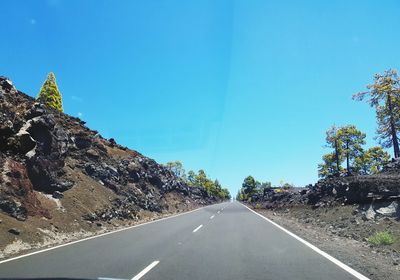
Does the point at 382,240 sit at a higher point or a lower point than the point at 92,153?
lower

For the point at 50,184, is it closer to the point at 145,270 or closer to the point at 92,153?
the point at 92,153

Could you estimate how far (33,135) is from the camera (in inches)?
900

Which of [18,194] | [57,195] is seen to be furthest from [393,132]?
[18,194]

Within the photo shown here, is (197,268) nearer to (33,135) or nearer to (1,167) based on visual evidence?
(1,167)

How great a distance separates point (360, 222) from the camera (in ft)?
62.2

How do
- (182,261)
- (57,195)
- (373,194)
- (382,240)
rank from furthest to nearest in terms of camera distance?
(57,195) → (373,194) → (382,240) → (182,261)

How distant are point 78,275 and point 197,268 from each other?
8.78ft

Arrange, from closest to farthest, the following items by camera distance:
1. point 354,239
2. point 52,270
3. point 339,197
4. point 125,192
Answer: point 52,270 → point 354,239 → point 339,197 → point 125,192

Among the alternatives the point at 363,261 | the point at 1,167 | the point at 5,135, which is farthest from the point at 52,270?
the point at 5,135

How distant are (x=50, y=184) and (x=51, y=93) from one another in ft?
134

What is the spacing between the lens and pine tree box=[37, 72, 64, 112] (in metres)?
57.8

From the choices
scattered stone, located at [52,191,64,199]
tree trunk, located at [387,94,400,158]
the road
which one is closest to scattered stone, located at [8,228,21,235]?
the road

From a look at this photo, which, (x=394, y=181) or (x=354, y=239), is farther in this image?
(x=394, y=181)

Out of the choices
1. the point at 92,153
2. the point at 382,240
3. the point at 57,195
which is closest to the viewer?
the point at 382,240
